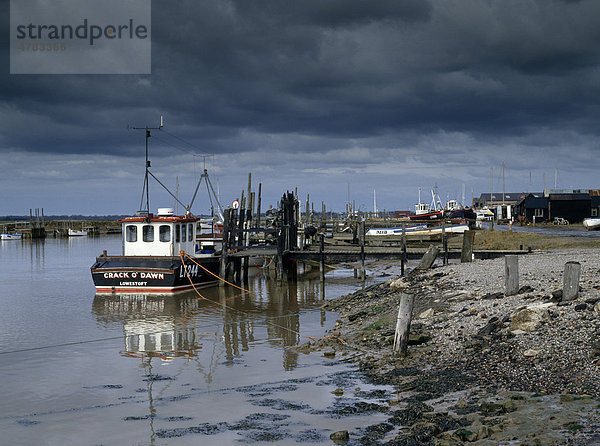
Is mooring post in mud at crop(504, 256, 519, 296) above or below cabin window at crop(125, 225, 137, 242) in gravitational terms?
below

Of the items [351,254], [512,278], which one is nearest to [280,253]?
[351,254]

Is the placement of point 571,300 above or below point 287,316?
above

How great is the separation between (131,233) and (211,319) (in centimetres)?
924

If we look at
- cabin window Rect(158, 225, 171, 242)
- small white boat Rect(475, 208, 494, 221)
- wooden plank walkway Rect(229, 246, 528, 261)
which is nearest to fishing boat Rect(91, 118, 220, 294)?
cabin window Rect(158, 225, 171, 242)

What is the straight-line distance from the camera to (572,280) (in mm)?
12898

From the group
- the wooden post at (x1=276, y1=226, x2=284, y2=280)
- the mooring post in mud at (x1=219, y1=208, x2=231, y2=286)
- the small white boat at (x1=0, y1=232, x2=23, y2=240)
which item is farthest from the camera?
the small white boat at (x1=0, y1=232, x2=23, y2=240)

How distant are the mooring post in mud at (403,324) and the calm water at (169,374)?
1241 millimetres

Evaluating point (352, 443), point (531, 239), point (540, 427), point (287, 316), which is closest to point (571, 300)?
point (540, 427)

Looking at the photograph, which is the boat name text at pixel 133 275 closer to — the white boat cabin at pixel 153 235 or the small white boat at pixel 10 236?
the white boat cabin at pixel 153 235

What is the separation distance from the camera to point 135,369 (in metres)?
14.0

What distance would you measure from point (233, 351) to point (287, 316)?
5.95m

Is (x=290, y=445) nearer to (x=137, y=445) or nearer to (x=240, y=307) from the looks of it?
(x=137, y=445)

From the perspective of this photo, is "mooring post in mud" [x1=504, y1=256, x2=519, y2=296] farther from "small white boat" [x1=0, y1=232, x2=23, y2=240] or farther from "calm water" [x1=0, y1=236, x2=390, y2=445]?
"small white boat" [x1=0, y1=232, x2=23, y2=240]

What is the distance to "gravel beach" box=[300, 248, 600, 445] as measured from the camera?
8.09 m
